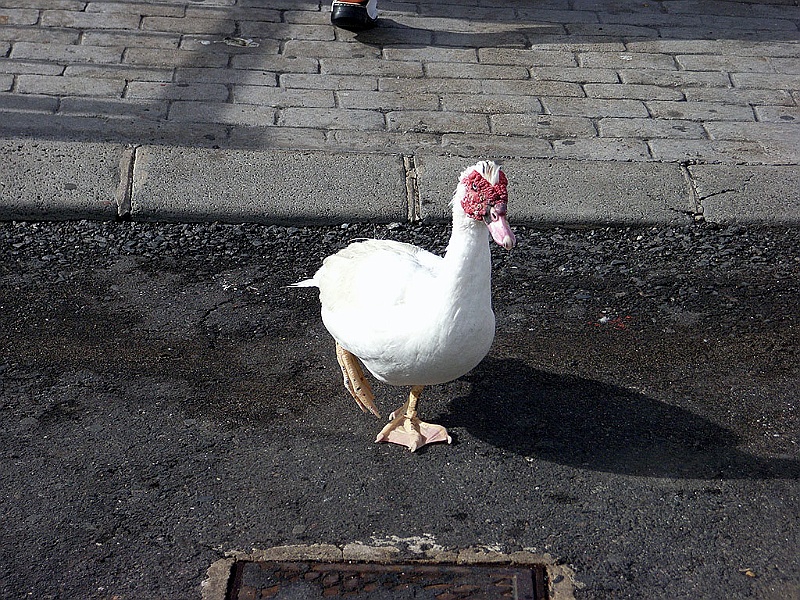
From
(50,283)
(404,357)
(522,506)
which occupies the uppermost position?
(404,357)

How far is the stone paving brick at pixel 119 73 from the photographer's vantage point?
253 inches

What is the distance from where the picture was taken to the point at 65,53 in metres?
6.66

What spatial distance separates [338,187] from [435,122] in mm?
1029

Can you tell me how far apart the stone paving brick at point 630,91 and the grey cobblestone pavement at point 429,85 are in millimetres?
18

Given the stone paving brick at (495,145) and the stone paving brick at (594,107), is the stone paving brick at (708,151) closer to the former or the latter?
the stone paving brick at (594,107)

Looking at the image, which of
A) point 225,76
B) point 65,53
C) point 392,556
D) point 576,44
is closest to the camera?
point 392,556

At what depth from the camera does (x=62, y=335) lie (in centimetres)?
436

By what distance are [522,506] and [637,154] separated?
3083mm

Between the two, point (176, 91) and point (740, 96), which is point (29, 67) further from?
point (740, 96)

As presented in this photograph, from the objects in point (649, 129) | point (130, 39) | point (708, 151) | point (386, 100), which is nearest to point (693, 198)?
point (708, 151)

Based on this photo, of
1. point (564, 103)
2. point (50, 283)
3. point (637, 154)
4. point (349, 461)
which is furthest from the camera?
point (564, 103)

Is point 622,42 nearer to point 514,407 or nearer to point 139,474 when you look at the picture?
point 514,407

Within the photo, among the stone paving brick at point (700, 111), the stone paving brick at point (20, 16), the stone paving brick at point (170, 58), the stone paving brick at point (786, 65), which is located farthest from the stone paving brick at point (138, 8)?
the stone paving brick at point (786, 65)

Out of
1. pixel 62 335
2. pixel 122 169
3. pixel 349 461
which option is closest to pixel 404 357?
pixel 349 461
